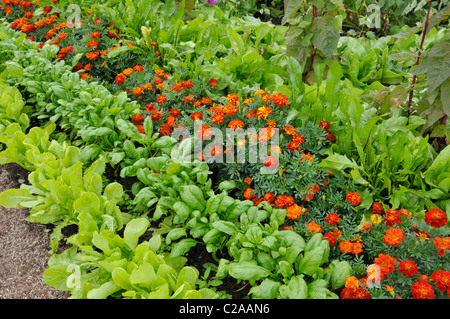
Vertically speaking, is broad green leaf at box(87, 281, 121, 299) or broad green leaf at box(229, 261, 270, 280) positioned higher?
broad green leaf at box(229, 261, 270, 280)

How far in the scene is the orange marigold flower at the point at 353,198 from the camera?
215cm

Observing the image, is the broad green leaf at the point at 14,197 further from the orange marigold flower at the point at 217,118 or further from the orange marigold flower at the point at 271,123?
the orange marigold flower at the point at 271,123

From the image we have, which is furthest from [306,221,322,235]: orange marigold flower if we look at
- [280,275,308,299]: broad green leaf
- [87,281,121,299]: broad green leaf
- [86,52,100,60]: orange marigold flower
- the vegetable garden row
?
[86,52,100,60]: orange marigold flower

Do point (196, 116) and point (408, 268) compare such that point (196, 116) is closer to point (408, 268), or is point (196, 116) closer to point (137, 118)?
point (137, 118)

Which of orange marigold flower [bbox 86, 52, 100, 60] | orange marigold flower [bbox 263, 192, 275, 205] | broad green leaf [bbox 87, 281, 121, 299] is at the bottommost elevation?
broad green leaf [bbox 87, 281, 121, 299]

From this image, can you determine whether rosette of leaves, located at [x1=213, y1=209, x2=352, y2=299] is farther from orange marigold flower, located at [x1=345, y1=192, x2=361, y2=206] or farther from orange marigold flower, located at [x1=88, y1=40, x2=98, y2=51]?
orange marigold flower, located at [x1=88, y1=40, x2=98, y2=51]

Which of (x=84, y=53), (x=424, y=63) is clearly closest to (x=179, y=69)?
(x=84, y=53)

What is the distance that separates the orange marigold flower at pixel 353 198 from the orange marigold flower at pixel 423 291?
0.57 metres

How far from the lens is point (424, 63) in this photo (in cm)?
238

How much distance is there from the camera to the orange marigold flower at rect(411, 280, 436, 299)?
64.6 inches

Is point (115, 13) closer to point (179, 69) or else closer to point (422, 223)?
point (179, 69)

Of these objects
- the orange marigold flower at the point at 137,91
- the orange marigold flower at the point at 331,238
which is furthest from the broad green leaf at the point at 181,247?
the orange marigold flower at the point at 137,91

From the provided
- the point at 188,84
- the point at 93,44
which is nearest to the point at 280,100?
the point at 188,84
